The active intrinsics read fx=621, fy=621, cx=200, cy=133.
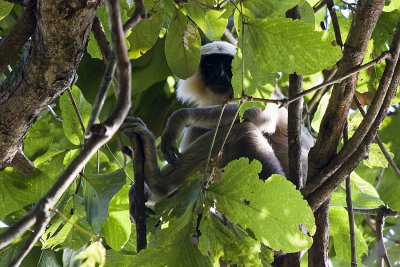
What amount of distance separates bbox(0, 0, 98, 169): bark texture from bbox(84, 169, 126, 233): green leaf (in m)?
0.40

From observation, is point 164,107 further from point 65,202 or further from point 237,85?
point 237,85

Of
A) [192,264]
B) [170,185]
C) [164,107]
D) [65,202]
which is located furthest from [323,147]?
[164,107]

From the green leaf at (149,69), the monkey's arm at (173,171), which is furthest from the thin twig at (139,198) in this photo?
the green leaf at (149,69)

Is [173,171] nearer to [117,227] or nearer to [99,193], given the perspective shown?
[117,227]

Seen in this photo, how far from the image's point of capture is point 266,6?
101 inches

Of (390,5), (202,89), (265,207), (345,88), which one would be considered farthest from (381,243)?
(202,89)

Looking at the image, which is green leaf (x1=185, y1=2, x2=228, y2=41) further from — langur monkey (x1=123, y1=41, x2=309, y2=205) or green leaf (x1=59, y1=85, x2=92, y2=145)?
langur monkey (x1=123, y1=41, x2=309, y2=205)

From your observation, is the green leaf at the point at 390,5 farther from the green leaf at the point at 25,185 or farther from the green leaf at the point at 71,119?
the green leaf at the point at 25,185

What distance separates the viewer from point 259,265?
2494 mm

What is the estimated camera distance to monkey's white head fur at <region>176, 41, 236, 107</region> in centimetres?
562

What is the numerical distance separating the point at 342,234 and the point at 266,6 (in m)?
1.73

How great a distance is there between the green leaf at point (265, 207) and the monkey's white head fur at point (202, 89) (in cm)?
306

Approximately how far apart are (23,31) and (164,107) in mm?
3118

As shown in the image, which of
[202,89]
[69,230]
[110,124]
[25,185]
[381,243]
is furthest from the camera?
[202,89]
